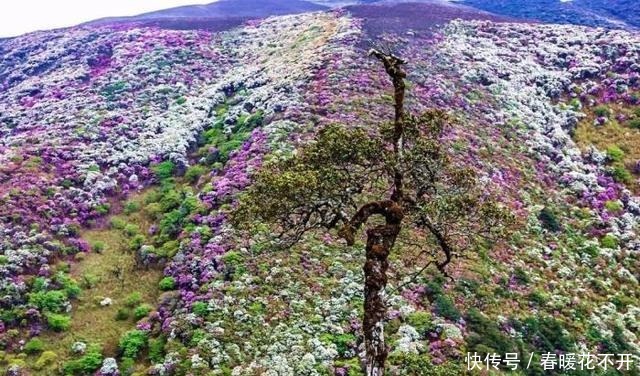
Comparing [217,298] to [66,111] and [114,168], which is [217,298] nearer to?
[114,168]

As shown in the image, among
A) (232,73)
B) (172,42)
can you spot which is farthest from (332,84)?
(172,42)

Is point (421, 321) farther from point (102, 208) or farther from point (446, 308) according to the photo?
point (102, 208)

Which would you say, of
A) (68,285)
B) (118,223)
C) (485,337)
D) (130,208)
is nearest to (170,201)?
(130,208)

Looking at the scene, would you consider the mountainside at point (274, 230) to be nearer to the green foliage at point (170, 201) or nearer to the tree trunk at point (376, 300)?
the green foliage at point (170, 201)

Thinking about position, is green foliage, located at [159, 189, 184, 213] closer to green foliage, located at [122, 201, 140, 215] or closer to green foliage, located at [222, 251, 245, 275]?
green foliage, located at [122, 201, 140, 215]

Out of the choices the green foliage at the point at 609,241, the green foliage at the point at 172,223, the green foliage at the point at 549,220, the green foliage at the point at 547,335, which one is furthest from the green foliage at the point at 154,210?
the green foliage at the point at 609,241

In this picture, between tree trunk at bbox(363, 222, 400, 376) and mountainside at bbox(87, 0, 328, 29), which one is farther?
mountainside at bbox(87, 0, 328, 29)

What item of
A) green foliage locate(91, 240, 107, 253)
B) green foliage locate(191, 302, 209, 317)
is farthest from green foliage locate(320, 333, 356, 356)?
green foliage locate(91, 240, 107, 253)

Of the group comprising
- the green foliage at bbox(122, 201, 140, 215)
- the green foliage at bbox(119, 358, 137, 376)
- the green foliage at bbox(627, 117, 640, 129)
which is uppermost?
the green foliage at bbox(627, 117, 640, 129)
